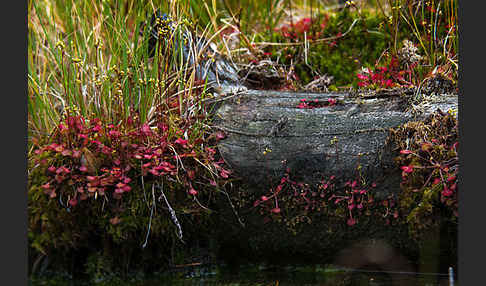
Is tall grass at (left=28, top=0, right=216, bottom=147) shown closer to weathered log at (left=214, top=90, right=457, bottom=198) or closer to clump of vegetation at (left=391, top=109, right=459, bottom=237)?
weathered log at (left=214, top=90, right=457, bottom=198)

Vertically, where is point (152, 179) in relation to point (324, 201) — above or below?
above

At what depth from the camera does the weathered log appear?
261 centimetres

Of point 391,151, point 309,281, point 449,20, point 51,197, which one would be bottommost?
point 309,281

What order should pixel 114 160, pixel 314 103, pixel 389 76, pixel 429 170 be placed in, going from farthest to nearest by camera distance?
1. pixel 389 76
2. pixel 314 103
3. pixel 114 160
4. pixel 429 170

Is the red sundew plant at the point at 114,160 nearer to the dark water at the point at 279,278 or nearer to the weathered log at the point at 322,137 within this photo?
the weathered log at the point at 322,137

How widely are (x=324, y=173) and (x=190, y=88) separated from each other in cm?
105

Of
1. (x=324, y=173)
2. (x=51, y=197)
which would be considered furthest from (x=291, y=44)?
(x=51, y=197)

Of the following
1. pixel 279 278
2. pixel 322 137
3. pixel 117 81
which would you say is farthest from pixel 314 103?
pixel 117 81

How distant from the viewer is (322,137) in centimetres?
273

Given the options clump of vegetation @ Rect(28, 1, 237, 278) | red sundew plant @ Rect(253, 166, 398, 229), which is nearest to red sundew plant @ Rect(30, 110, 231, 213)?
clump of vegetation @ Rect(28, 1, 237, 278)

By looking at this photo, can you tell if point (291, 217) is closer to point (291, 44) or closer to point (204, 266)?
point (204, 266)

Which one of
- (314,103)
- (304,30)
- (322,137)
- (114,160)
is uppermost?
(304,30)

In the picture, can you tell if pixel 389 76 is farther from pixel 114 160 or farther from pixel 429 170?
pixel 114 160

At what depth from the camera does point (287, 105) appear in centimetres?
301
